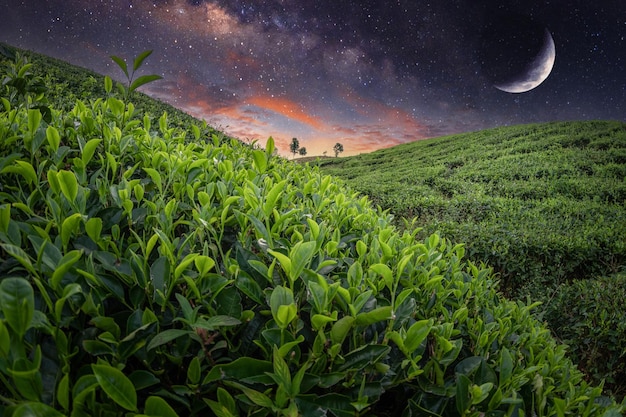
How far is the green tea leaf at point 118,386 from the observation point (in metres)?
0.64

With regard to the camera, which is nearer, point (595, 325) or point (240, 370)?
point (240, 370)

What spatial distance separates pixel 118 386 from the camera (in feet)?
2.14

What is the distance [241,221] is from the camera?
137 cm

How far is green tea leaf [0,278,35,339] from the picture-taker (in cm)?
59

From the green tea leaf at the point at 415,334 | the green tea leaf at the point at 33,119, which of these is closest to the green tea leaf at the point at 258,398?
the green tea leaf at the point at 415,334

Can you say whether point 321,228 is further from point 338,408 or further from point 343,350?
point 338,408

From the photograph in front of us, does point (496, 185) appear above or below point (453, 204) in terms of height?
above

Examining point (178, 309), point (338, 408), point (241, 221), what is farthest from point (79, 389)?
point (241, 221)

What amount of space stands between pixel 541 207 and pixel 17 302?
8.86 metres

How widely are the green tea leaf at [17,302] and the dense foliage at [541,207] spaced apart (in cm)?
479

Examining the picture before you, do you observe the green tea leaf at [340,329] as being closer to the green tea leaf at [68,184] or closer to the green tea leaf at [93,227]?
the green tea leaf at [93,227]

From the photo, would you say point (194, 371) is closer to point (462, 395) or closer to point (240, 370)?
point (240, 370)

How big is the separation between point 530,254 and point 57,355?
6120mm

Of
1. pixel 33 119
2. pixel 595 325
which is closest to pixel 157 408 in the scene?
pixel 33 119
